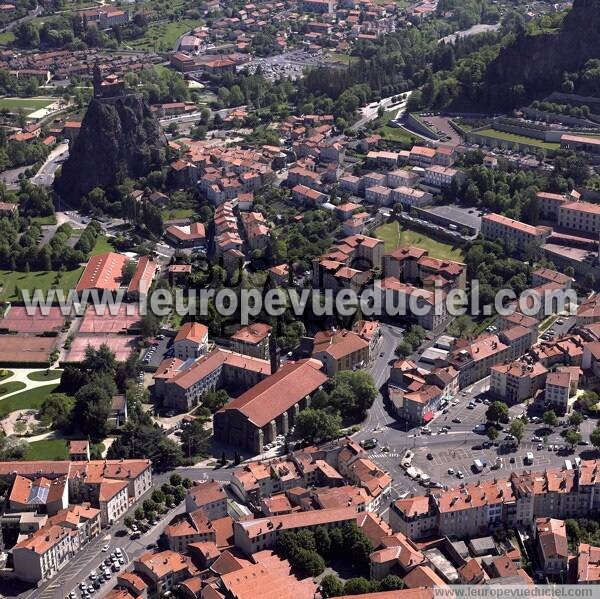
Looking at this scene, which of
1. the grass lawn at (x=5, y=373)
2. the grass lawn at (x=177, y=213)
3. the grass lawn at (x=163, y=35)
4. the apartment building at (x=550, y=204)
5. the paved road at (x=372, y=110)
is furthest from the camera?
the grass lawn at (x=163, y=35)

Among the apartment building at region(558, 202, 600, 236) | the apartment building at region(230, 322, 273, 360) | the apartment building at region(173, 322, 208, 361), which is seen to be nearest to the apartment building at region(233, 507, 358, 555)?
the apartment building at region(230, 322, 273, 360)

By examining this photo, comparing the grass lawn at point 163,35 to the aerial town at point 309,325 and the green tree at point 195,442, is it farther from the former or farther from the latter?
the green tree at point 195,442

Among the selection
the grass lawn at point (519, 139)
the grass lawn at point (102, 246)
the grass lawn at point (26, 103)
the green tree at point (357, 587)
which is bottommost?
the grass lawn at point (102, 246)

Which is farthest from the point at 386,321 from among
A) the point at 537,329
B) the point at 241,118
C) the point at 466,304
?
the point at 241,118

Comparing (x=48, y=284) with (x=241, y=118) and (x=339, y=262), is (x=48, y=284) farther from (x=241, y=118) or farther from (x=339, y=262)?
(x=241, y=118)

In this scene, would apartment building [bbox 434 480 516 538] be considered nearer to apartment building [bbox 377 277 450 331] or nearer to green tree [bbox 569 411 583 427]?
green tree [bbox 569 411 583 427]

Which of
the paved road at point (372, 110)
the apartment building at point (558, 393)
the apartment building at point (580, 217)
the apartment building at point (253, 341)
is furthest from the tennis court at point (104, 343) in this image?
the paved road at point (372, 110)

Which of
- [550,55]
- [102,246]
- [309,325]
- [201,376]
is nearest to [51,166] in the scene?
[102,246]
